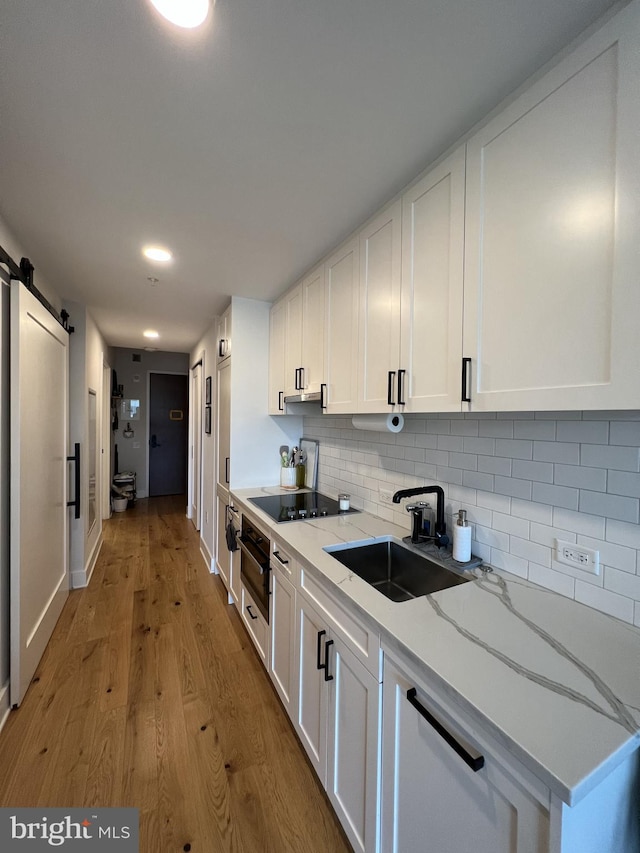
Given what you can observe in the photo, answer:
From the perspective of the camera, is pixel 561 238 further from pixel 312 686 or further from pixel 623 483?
pixel 312 686

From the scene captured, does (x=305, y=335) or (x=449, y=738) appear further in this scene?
(x=305, y=335)

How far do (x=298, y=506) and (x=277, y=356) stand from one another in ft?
3.71

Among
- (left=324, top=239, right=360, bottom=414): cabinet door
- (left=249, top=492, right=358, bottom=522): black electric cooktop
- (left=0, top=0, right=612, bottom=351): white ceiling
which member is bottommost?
(left=249, top=492, right=358, bottom=522): black electric cooktop

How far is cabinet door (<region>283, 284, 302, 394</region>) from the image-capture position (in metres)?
2.30

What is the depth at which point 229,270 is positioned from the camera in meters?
2.23

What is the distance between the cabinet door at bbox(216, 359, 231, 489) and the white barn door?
111 cm

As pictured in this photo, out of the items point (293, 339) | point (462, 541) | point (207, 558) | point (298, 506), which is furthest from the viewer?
point (207, 558)

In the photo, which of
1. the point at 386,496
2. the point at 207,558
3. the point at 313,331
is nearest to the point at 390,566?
the point at 386,496

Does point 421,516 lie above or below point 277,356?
below

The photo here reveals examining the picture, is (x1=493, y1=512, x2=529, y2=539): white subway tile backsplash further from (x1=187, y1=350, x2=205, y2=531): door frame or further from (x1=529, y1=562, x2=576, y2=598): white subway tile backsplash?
(x1=187, y1=350, x2=205, y2=531): door frame

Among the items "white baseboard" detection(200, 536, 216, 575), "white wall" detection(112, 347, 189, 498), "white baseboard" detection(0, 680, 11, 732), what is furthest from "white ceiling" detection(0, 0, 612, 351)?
"white wall" detection(112, 347, 189, 498)

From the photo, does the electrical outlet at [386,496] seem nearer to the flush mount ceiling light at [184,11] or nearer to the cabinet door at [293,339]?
the cabinet door at [293,339]

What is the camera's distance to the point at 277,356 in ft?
8.67

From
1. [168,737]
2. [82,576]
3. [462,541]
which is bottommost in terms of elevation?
[168,737]
